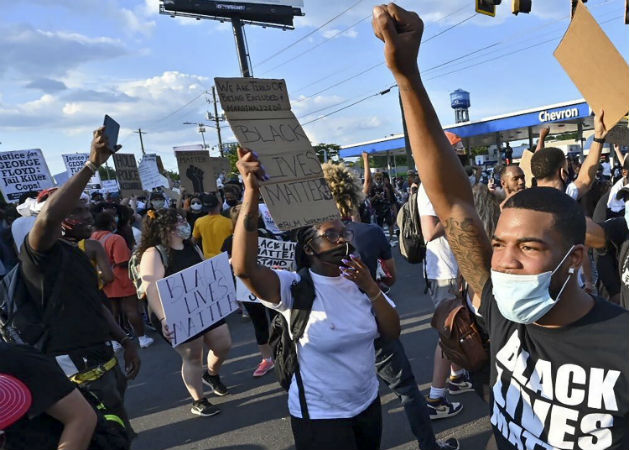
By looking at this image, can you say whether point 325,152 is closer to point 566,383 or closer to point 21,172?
point 21,172

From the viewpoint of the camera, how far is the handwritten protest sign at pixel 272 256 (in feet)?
14.8

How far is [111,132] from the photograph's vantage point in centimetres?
265

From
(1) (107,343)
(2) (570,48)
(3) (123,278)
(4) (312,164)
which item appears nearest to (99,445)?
(1) (107,343)

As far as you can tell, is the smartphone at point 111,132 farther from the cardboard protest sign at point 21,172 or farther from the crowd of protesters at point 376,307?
the cardboard protest sign at point 21,172

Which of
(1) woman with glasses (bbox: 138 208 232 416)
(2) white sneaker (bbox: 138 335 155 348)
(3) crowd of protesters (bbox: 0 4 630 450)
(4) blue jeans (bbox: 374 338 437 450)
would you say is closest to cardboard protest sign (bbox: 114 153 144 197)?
(2) white sneaker (bbox: 138 335 155 348)

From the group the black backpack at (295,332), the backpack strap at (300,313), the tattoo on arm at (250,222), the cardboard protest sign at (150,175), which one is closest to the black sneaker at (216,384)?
the black backpack at (295,332)

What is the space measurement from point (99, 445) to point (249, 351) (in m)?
3.78

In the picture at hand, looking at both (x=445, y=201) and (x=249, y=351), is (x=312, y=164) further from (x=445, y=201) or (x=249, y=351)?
(x=249, y=351)

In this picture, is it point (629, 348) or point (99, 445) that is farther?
point (99, 445)

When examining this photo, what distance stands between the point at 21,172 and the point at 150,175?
9.15 ft

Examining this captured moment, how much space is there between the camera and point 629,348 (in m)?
1.23

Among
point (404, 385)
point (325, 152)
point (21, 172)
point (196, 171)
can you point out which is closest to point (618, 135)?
point (404, 385)

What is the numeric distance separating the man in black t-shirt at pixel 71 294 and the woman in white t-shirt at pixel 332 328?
955mm

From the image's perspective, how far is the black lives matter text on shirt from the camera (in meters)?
1.30
